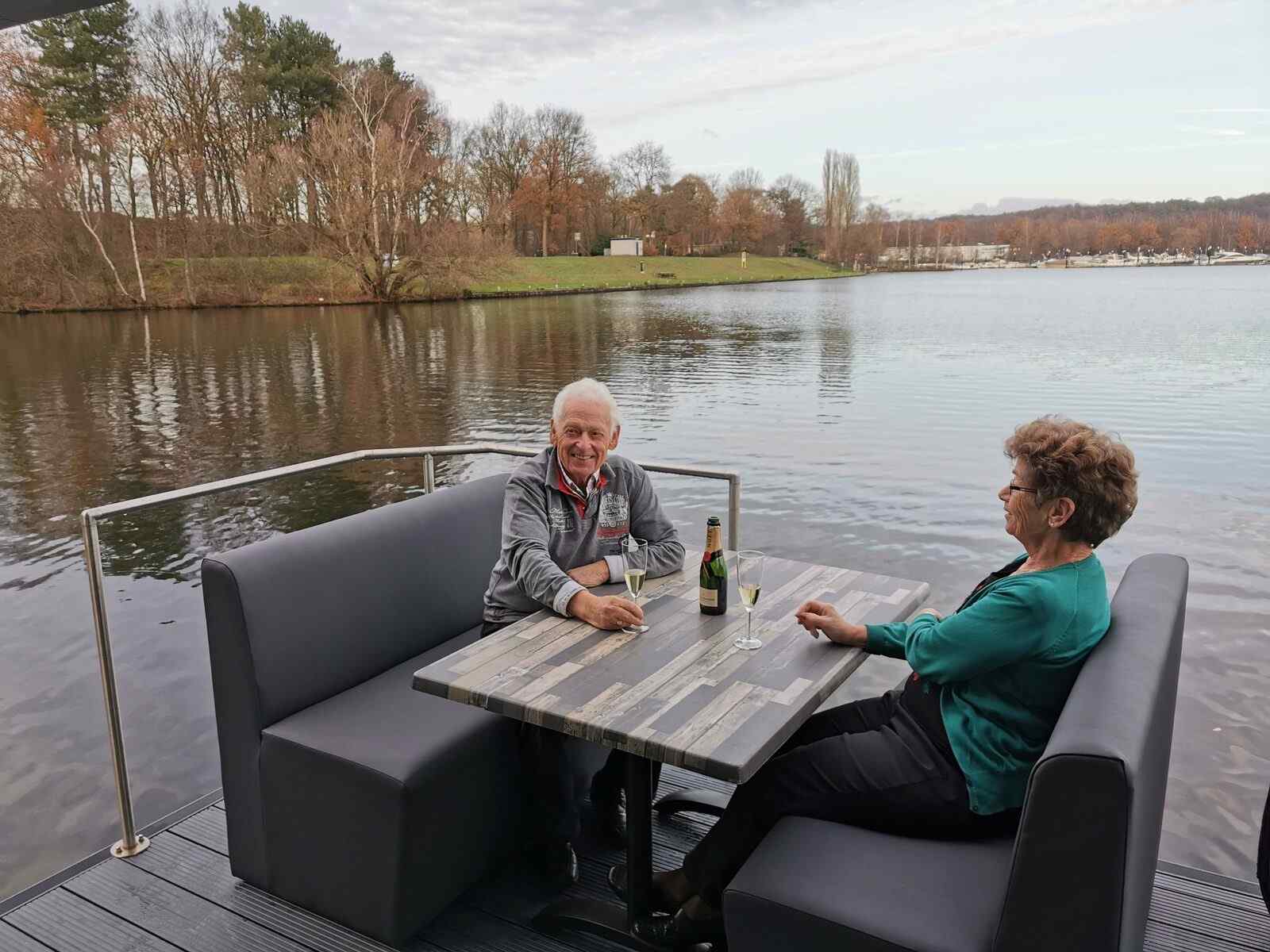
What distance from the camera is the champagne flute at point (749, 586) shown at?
2.07m

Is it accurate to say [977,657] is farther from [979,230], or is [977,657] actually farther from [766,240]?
[766,240]

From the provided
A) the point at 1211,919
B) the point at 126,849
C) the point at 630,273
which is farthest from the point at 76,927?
the point at 630,273

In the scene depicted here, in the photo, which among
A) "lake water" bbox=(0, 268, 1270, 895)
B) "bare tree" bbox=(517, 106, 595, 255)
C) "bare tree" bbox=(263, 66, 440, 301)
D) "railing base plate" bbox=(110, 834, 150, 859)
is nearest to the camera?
"railing base plate" bbox=(110, 834, 150, 859)

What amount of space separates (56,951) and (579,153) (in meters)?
60.8

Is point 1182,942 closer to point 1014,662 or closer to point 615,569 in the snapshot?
point 1014,662

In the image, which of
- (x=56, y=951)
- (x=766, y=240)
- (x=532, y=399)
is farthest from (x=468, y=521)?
(x=766, y=240)

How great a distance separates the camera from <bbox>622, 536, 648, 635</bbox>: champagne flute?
7.13 ft

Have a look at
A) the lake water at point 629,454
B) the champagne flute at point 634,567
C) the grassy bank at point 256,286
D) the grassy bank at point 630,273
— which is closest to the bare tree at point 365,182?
the grassy bank at point 256,286

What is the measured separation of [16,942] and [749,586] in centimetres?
196

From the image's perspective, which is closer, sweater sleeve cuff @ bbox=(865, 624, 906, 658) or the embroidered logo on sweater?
sweater sleeve cuff @ bbox=(865, 624, 906, 658)

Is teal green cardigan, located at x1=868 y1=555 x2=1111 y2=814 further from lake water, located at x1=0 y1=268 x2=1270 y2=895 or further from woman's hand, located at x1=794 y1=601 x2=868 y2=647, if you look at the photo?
lake water, located at x1=0 y1=268 x2=1270 y2=895

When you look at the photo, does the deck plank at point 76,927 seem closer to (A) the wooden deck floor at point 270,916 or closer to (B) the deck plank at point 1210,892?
(A) the wooden deck floor at point 270,916

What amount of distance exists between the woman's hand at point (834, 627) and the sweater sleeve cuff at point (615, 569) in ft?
2.06

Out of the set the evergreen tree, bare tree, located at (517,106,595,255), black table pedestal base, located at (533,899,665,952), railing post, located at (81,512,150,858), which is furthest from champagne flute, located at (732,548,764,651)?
bare tree, located at (517,106,595,255)
